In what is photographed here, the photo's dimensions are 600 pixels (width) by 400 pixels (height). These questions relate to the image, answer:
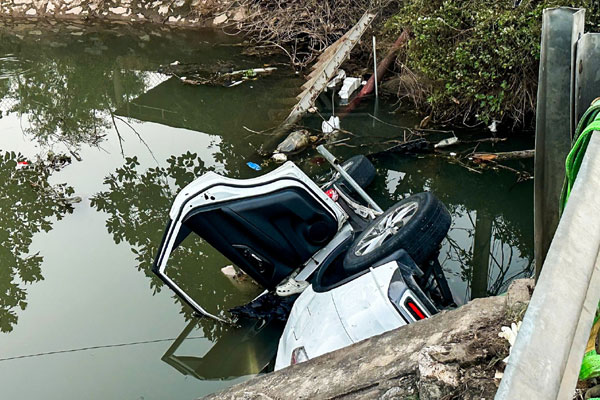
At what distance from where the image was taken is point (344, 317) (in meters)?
3.65

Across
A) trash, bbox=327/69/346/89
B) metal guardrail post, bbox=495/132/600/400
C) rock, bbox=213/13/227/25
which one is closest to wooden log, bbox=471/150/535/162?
trash, bbox=327/69/346/89

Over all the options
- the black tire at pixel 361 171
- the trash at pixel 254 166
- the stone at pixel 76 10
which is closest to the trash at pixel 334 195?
the black tire at pixel 361 171

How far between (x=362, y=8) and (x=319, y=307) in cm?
793

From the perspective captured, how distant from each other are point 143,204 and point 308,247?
10.3 feet

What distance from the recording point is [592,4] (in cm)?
660

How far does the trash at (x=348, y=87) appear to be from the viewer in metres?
9.64

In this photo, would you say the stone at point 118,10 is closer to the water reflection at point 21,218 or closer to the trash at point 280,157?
the water reflection at point 21,218

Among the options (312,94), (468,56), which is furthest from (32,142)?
(468,56)

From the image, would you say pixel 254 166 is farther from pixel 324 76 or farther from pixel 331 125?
pixel 324 76

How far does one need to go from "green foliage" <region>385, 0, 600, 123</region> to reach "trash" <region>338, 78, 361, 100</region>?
1412 mm

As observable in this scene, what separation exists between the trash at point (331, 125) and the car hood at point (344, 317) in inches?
184

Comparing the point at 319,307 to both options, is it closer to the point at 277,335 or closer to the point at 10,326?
the point at 277,335

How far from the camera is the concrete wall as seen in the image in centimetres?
1434

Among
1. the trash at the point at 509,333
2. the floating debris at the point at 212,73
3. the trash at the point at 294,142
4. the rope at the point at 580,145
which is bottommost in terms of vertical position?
the trash at the point at 509,333
